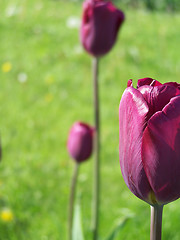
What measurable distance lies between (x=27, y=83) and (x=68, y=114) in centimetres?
60

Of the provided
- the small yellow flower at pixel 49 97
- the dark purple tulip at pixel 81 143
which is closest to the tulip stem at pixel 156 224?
the dark purple tulip at pixel 81 143

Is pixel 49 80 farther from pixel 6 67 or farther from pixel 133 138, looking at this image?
pixel 133 138

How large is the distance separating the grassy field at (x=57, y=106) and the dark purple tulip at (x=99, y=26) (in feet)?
1.53

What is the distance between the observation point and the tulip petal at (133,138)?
49 cm

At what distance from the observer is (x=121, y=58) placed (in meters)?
3.66

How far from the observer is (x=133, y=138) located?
51 centimetres

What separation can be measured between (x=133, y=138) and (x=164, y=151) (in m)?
0.04

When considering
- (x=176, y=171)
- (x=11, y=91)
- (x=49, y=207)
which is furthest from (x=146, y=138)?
(x=11, y=91)

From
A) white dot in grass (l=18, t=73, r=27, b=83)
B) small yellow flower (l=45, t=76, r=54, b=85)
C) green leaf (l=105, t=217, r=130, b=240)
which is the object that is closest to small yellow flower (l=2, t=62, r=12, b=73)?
white dot in grass (l=18, t=73, r=27, b=83)

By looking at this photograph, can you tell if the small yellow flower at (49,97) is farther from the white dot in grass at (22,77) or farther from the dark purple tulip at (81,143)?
the dark purple tulip at (81,143)

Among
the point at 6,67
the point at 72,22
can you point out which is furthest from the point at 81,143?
the point at 72,22

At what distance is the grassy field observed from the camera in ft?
5.98

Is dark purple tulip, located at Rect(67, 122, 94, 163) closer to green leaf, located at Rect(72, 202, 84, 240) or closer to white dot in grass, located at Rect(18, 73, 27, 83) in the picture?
green leaf, located at Rect(72, 202, 84, 240)

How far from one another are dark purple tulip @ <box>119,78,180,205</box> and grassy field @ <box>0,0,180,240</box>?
0.72 m
